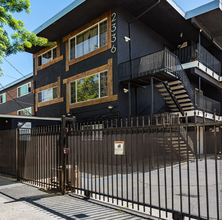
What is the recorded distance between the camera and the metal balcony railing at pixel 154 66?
11992mm

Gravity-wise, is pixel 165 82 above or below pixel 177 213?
above

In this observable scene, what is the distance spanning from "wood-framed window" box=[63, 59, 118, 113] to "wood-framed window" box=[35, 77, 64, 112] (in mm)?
1175

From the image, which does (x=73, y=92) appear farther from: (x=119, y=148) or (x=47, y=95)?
(x=119, y=148)

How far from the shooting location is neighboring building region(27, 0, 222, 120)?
13242 mm

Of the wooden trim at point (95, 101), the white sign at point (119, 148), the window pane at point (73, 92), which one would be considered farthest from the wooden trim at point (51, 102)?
the white sign at point (119, 148)

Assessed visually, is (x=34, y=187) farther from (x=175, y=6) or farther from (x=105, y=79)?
(x=175, y=6)

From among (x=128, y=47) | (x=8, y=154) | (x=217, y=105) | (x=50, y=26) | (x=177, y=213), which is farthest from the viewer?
(x=217, y=105)

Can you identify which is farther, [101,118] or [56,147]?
[101,118]

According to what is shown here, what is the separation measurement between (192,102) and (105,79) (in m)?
5.58

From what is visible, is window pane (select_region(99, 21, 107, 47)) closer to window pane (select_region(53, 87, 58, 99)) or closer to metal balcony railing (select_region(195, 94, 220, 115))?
window pane (select_region(53, 87, 58, 99))

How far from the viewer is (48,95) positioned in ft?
63.5

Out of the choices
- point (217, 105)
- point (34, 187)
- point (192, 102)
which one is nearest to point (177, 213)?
point (34, 187)

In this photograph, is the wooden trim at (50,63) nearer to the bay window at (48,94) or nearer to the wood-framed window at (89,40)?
the wood-framed window at (89,40)

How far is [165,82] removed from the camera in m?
13.1
